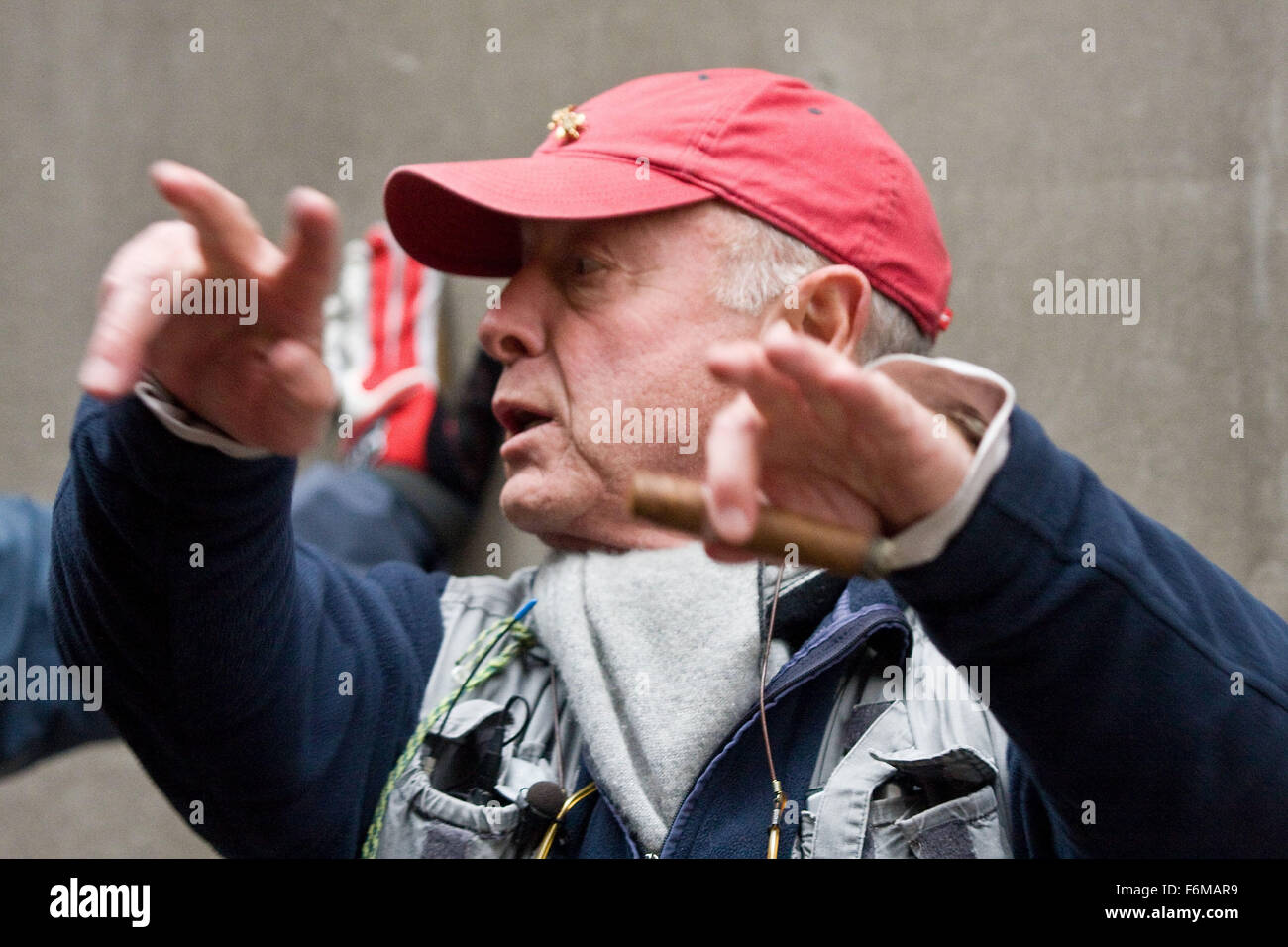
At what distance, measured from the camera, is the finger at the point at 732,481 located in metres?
0.79

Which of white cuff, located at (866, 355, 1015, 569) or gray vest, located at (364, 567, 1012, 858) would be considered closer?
white cuff, located at (866, 355, 1015, 569)

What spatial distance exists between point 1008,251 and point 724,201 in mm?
1018

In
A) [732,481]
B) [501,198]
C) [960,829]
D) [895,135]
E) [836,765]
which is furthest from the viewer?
[895,135]

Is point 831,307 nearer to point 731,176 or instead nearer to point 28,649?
point 731,176

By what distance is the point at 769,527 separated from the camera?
824 millimetres

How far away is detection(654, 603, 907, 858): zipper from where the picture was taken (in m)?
1.35

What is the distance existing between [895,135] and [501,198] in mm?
1199

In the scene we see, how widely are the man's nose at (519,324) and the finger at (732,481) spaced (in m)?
0.75

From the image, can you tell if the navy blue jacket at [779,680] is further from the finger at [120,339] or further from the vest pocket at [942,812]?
the finger at [120,339]

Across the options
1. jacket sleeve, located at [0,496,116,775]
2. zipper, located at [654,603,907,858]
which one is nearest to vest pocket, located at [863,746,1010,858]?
zipper, located at [654,603,907,858]

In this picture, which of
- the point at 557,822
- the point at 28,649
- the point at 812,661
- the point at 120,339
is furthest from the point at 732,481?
the point at 28,649

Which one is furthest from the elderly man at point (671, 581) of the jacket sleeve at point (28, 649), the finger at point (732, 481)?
the jacket sleeve at point (28, 649)

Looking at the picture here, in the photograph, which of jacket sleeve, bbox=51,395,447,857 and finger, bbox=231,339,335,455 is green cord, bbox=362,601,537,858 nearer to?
jacket sleeve, bbox=51,395,447,857
